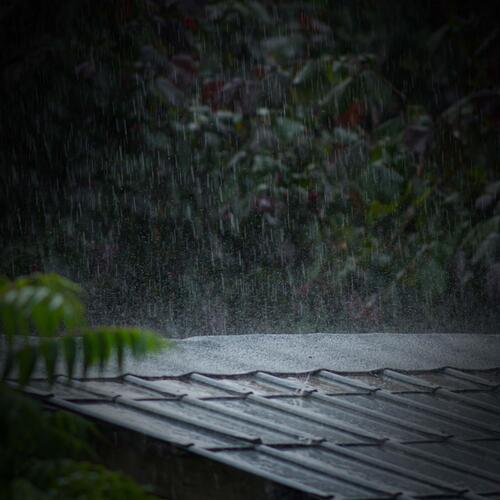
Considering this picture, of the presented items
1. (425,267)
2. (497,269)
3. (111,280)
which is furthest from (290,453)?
(111,280)

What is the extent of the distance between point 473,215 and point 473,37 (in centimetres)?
159

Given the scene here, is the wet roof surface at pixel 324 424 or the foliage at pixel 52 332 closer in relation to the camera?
the foliage at pixel 52 332

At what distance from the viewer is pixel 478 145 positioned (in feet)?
16.7

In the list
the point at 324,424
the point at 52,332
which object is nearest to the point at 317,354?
the point at 324,424

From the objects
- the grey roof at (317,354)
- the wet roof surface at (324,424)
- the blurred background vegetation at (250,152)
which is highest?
the blurred background vegetation at (250,152)

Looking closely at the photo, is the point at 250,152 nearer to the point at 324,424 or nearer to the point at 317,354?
the point at 317,354

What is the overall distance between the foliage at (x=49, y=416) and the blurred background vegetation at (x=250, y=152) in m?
2.98

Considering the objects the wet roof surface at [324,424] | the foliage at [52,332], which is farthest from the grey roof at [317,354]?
the foliage at [52,332]

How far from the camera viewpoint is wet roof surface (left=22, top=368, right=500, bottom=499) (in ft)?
7.20

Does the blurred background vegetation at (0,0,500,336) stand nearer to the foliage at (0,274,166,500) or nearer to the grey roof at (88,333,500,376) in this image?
the grey roof at (88,333,500,376)

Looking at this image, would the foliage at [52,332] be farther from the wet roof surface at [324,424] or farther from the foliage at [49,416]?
the wet roof surface at [324,424]

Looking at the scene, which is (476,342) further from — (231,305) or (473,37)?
(231,305)

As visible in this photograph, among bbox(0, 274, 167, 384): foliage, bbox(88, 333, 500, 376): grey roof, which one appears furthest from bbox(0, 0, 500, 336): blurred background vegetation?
bbox(0, 274, 167, 384): foliage

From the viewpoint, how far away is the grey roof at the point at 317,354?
311cm
